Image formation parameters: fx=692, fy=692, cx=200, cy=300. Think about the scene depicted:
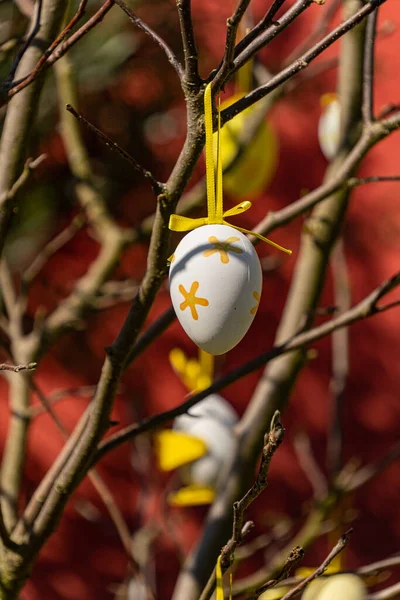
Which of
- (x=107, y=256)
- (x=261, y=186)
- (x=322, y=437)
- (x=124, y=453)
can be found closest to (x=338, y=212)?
(x=261, y=186)

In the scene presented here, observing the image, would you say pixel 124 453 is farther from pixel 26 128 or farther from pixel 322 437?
pixel 26 128

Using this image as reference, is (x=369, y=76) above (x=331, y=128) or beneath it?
beneath

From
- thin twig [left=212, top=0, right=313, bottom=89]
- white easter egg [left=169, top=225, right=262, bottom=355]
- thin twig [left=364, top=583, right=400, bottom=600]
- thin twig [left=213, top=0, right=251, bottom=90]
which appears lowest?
thin twig [left=364, top=583, right=400, bottom=600]

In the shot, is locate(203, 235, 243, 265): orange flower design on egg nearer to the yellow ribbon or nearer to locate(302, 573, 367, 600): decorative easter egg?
the yellow ribbon

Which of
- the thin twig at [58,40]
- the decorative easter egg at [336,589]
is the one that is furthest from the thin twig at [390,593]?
the thin twig at [58,40]

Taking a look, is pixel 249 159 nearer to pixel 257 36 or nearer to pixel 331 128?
pixel 331 128

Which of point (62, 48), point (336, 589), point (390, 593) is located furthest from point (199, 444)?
point (62, 48)

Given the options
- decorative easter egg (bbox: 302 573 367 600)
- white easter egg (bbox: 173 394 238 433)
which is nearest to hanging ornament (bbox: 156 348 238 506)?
white easter egg (bbox: 173 394 238 433)
